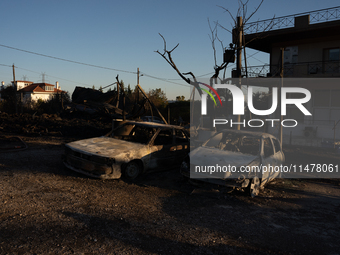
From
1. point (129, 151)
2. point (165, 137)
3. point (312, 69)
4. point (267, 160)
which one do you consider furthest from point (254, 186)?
point (312, 69)

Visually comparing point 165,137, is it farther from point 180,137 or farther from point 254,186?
point 254,186

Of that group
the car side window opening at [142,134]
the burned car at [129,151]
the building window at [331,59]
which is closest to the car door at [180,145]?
the burned car at [129,151]

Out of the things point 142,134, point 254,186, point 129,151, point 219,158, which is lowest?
point 254,186

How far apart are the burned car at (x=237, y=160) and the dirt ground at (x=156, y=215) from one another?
349 millimetres

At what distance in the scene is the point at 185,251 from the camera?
366cm

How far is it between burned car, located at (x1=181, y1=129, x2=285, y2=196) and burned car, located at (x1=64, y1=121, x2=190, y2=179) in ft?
3.59

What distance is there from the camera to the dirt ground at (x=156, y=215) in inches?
149

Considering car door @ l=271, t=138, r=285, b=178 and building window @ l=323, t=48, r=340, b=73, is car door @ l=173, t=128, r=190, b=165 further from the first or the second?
building window @ l=323, t=48, r=340, b=73

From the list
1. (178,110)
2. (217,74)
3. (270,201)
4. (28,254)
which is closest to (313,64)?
(217,74)

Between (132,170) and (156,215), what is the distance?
7.40 ft

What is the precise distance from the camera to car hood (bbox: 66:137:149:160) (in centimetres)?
659

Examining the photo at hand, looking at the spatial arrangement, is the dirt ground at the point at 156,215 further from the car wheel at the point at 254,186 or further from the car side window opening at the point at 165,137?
the car side window opening at the point at 165,137

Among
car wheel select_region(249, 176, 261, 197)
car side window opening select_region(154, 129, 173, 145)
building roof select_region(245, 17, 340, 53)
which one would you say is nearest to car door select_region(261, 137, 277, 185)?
car wheel select_region(249, 176, 261, 197)

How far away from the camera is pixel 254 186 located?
20.5 feet
